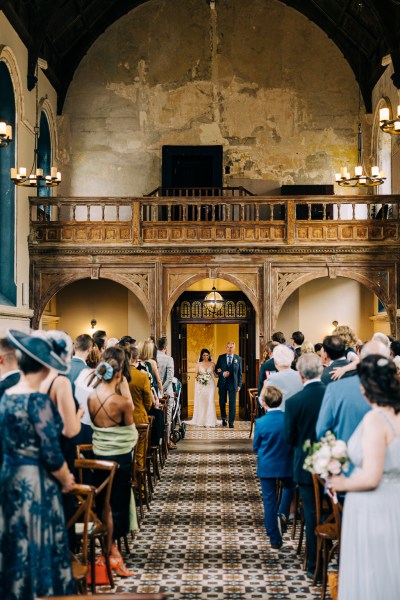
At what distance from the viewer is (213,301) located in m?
18.0

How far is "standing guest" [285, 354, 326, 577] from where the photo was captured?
619 cm

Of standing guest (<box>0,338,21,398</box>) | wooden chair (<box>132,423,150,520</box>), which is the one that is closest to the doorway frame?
wooden chair (<box>132,423,150,520</box>)

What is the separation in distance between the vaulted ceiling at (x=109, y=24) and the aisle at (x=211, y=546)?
959 cm

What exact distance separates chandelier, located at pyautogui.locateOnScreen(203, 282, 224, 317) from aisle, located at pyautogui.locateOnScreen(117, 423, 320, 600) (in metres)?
6.55

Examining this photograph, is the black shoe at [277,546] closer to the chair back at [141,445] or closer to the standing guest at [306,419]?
the standing guest at [306,419]

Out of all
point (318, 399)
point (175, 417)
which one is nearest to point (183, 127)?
point (175, 417)

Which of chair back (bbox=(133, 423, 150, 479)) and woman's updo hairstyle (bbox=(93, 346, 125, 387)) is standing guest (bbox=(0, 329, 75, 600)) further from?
chair back (bbox=(133, 423, 150, 479))

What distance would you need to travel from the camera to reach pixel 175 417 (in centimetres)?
1509

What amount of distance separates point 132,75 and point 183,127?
1923mm

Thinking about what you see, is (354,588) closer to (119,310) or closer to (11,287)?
(11,287)

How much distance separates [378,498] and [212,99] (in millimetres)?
17321

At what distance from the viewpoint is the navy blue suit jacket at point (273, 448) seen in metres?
7.02

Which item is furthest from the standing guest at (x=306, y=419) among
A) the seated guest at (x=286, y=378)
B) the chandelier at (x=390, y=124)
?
the chandelier at (x=390, y=124)

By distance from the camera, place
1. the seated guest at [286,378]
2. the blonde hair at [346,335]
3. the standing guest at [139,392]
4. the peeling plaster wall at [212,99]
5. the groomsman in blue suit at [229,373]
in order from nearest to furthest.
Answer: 1. the seated guest at [286,378]
2. the blonde hair at [346,335]
3. the standing guest at [139,392]
4. the groomsman in blue suit at [229,373]
5. the peeling plaster wall at [212,99]
